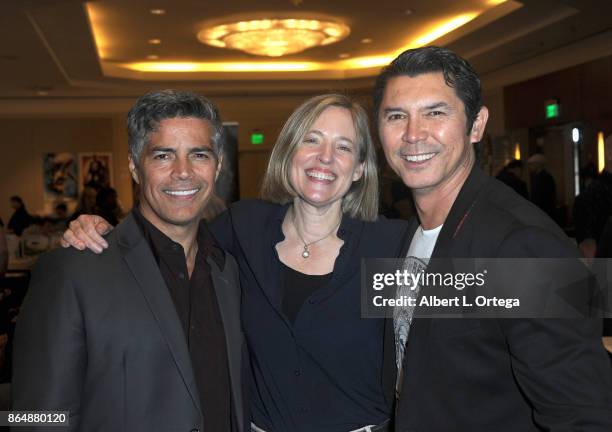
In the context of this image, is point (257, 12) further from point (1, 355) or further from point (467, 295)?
point (467, 295)

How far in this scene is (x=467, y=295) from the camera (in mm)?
1521

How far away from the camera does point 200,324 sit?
6.14ft

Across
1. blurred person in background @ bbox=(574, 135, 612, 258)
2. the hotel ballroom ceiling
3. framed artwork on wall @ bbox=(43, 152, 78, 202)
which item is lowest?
blurred person in background @ bbox=(574, 135, 612, 258)

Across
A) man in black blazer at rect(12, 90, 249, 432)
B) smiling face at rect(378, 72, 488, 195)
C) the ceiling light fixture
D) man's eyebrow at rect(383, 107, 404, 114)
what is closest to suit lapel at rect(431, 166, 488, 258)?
smiling face at rect(378, 72, 488, 195)

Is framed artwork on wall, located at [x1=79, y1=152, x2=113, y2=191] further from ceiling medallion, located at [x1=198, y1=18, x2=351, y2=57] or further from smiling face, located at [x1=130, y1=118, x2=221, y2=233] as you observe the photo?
smiling face, located at [x1=130, y1=118, x2=221, y2=233]

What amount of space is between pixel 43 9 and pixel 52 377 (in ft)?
20.4

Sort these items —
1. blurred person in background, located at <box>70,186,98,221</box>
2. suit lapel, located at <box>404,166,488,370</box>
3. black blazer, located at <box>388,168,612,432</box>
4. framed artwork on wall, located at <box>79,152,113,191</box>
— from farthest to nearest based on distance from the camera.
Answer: framed artwork on wall, located at <box>79,152,113,191</box>, blurred person in background, located at <box>70,186,98,221</box>, suit lapel, located at <box>404,166,488,370</box>, black blazer, located at <box>388,168,612,432</box>

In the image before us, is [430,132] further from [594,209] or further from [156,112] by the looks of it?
[594,209]

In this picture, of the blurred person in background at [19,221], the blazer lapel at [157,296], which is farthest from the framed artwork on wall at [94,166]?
the blazer lapel at [157,296]

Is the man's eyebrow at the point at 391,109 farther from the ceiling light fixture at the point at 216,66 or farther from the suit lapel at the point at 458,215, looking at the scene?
the ceiling light fixture at the point at 216,66

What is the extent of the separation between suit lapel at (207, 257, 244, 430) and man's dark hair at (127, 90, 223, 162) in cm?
44

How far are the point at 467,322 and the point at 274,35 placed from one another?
8.35m

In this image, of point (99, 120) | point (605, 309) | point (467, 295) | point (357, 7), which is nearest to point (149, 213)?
point (467, 295)

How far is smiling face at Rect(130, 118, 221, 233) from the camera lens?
1.86 metres
